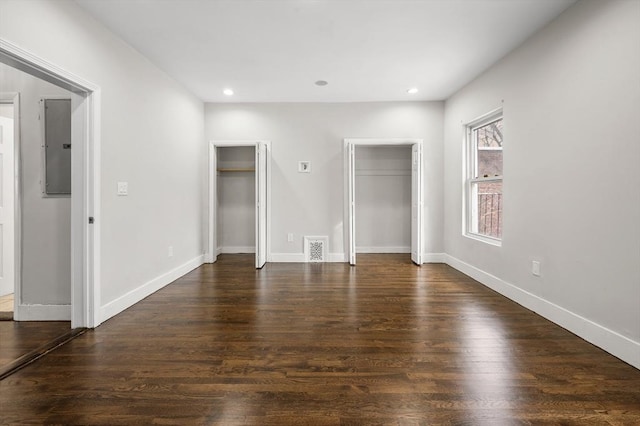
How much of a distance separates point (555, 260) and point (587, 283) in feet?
1.16

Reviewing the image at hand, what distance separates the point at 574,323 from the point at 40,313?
14.9 feet

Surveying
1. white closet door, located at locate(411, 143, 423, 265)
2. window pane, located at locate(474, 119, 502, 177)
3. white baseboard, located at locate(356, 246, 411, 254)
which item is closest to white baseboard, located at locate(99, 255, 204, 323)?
white baseboard, located at locate(356, 246, 411, 254)

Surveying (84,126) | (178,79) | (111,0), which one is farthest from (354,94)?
(84,126)

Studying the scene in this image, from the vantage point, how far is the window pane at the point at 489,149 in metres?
3.80

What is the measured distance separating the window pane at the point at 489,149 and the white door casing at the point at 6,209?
A: 18.4ft

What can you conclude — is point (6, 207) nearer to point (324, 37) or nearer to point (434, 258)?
point (324, 37)

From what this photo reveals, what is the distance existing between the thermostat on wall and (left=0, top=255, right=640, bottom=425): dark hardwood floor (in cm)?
253

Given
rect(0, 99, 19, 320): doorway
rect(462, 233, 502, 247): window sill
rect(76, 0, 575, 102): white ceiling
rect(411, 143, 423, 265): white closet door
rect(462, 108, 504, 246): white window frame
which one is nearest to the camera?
rect(76, 0, 575, 102): white ceiling

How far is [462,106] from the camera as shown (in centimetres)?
439

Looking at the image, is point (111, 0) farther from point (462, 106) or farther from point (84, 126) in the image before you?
point (462, 106)

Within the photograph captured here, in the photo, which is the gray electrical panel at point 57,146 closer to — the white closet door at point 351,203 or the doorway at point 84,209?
the doorway at point 84,209

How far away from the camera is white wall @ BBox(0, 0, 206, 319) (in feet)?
7.32

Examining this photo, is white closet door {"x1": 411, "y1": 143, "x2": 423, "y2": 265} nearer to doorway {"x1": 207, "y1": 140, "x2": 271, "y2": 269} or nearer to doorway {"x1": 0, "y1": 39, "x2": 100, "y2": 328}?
doorway {"x1": 207, "y1": 140, "x2": 271, "y2": 269}

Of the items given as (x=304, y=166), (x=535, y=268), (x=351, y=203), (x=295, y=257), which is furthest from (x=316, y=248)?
(x=535, y=268)
